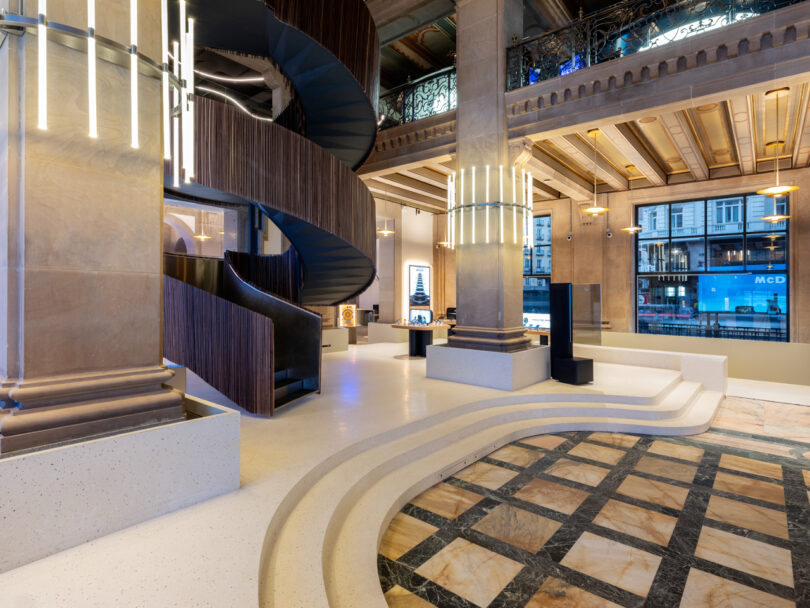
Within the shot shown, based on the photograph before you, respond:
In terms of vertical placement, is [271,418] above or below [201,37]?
below

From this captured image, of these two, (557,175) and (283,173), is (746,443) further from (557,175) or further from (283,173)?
(557,175)

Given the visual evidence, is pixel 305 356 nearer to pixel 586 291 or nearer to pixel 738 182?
pixel 586 291

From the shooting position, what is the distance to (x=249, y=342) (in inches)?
143

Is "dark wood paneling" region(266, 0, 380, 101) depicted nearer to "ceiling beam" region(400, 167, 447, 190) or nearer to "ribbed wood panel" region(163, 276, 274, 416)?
"ribbed wood panel" region(163, 276, 274, 416)

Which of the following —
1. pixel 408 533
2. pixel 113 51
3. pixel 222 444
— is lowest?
pixel 408 533

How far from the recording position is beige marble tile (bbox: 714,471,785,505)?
2946 mm

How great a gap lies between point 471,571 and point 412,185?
9.01 meters

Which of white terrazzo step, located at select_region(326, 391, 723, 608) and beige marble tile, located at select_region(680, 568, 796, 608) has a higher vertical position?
white terrazzo step, located at select_region(326, 391, 723, 608)

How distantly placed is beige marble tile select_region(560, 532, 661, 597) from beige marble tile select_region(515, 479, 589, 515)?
14.1 inches

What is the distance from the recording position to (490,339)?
Result: 542 centimetres

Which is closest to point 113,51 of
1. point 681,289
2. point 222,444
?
point 222,444

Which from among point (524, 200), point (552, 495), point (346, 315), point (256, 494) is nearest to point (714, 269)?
point (524, 200)

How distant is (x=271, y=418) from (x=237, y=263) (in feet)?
8.98

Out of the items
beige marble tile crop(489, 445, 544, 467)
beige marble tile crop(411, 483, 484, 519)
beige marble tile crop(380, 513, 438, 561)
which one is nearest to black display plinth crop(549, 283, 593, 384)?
beige marble tile crop(489, 445, 544, 467)
